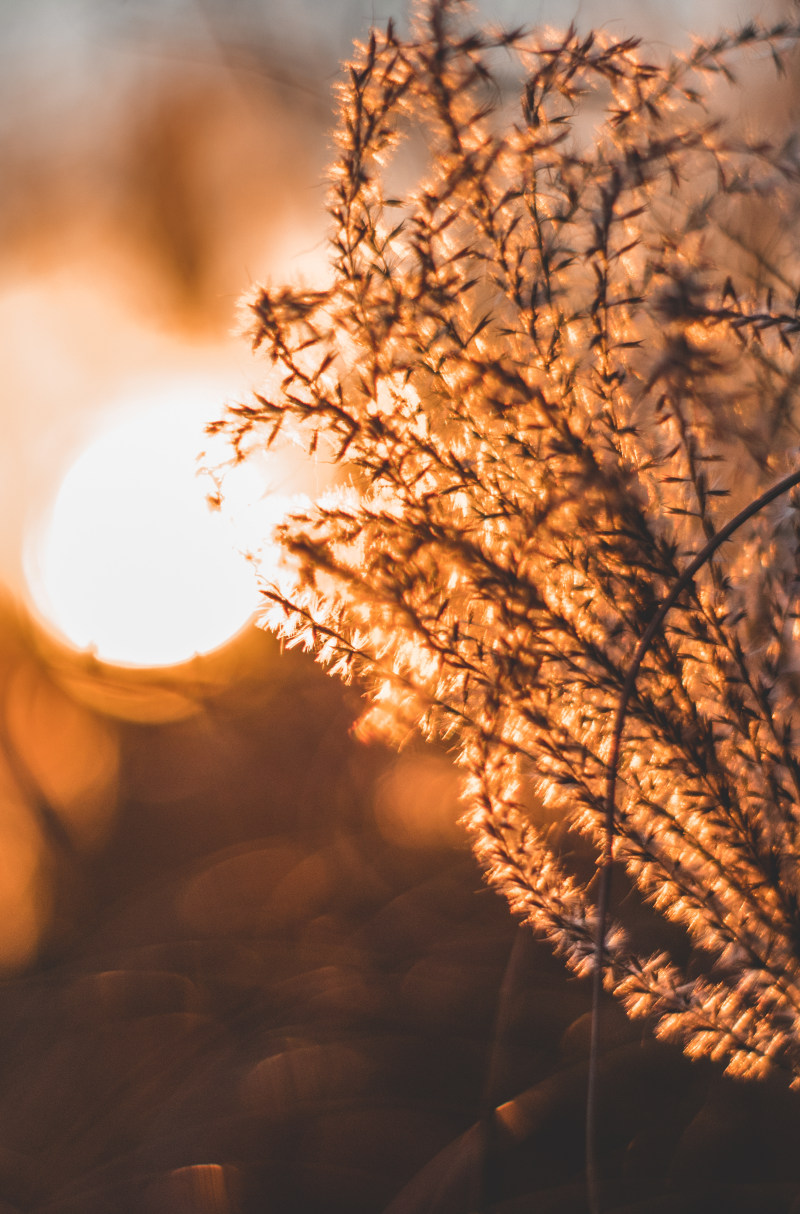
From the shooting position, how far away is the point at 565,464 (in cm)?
65

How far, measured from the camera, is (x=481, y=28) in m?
0.65

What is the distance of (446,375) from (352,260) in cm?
13

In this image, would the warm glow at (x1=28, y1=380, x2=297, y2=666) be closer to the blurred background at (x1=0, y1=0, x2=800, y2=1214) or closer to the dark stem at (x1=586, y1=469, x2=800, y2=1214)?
the blurred background at (x1=0, y1=0, x2=800, y2=1214)

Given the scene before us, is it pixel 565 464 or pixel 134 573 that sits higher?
pixel 134 573

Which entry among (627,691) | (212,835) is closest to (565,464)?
(627,691)

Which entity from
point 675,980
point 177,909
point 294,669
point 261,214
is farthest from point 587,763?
point 261,214

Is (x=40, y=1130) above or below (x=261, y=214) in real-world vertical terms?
below

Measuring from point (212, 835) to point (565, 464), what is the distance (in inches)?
47.4

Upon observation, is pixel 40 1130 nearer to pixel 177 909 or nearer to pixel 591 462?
pixel 177 909

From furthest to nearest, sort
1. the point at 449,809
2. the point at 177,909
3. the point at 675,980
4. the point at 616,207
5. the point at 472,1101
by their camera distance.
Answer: the point at 449,809 < the point at 177,909 < the point at 472,1101 < the point at 675,980 < the point at 616,207

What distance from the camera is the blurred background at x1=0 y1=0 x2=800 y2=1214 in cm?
78

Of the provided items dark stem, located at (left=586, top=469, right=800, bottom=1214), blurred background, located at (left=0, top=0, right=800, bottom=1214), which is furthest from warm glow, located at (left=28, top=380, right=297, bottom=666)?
dark stem, located at (left=586, top=469, right=800, bottom=1214)

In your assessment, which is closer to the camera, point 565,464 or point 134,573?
point 565,464

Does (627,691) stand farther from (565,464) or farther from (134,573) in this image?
(134,573)
